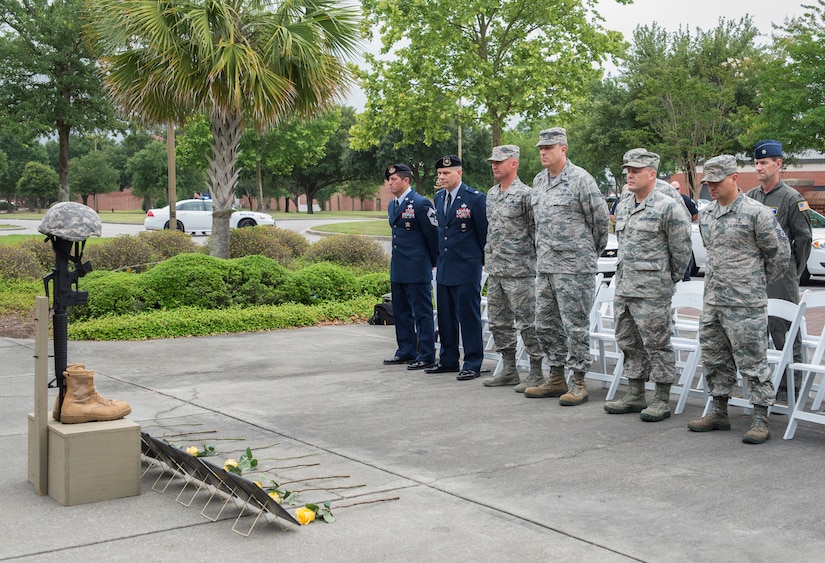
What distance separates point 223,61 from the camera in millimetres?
12984

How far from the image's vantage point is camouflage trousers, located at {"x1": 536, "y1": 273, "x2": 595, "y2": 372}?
7.31 meters

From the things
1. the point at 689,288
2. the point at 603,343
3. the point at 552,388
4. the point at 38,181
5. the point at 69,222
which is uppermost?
the point at 38,181

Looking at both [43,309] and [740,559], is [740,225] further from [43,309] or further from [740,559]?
[43,309]

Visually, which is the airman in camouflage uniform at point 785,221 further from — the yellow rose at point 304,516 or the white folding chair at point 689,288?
the yellow rose at point 304,516

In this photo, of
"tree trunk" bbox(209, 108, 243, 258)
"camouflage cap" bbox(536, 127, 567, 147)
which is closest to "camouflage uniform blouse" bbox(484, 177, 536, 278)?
"camouflage cap" bbox(536, 127, 567, 147)

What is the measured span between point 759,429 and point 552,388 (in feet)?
6.30

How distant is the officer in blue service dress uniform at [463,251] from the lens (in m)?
8.46

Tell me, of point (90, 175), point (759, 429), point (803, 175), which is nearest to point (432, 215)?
point (759, 429)

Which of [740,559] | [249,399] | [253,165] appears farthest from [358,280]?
[253,165]

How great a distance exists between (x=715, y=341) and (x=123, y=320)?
288 inches

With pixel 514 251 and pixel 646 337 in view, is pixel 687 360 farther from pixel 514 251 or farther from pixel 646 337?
pixel 514 251

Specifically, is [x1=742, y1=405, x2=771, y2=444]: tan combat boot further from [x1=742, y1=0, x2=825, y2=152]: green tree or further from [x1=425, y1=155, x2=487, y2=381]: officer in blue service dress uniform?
[x1=742, y1=0, x2=825, y2=152]: green tree

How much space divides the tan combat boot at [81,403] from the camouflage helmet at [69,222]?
2.41ft

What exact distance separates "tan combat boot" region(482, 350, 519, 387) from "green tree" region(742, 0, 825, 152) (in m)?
21.4
